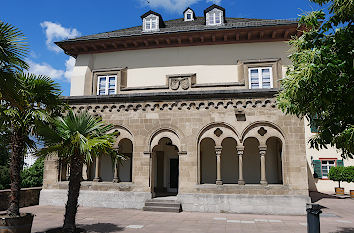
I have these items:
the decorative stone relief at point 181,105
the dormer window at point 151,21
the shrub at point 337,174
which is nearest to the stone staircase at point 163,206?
the decorative stone relief at point 181,105

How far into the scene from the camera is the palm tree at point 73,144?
307 inches

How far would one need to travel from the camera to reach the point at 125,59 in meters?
17.4

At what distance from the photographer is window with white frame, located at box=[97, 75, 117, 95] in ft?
56.4

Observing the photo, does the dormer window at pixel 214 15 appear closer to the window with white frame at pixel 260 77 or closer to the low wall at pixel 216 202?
the window with white frame at pixel 260 77

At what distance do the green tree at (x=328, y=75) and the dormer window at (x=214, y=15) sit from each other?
1124cm

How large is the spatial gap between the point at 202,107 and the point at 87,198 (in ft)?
23.2

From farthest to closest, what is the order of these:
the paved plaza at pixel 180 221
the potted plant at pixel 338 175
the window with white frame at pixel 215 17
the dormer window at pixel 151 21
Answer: the potted plant at pixel 338 175
the dormer window at pixel 151 21
the window with white frame at pixel 215 17
the paved plaza at pixel 180 221

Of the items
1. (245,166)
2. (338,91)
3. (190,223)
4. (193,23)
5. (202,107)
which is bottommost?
(190,223)

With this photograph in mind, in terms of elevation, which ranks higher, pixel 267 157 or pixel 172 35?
pixel 172 35

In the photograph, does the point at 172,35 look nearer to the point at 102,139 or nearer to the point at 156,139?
the point at 156,139

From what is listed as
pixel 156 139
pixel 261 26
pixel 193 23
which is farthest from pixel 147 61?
pixel 261 26

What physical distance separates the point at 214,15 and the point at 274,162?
30.8 feet

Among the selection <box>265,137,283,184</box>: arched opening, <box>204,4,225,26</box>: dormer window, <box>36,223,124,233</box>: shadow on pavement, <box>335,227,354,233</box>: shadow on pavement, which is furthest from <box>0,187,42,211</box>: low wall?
<box>204,4,225,26</box>: dormer window

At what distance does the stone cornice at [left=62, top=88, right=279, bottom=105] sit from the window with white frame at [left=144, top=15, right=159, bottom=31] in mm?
5870
